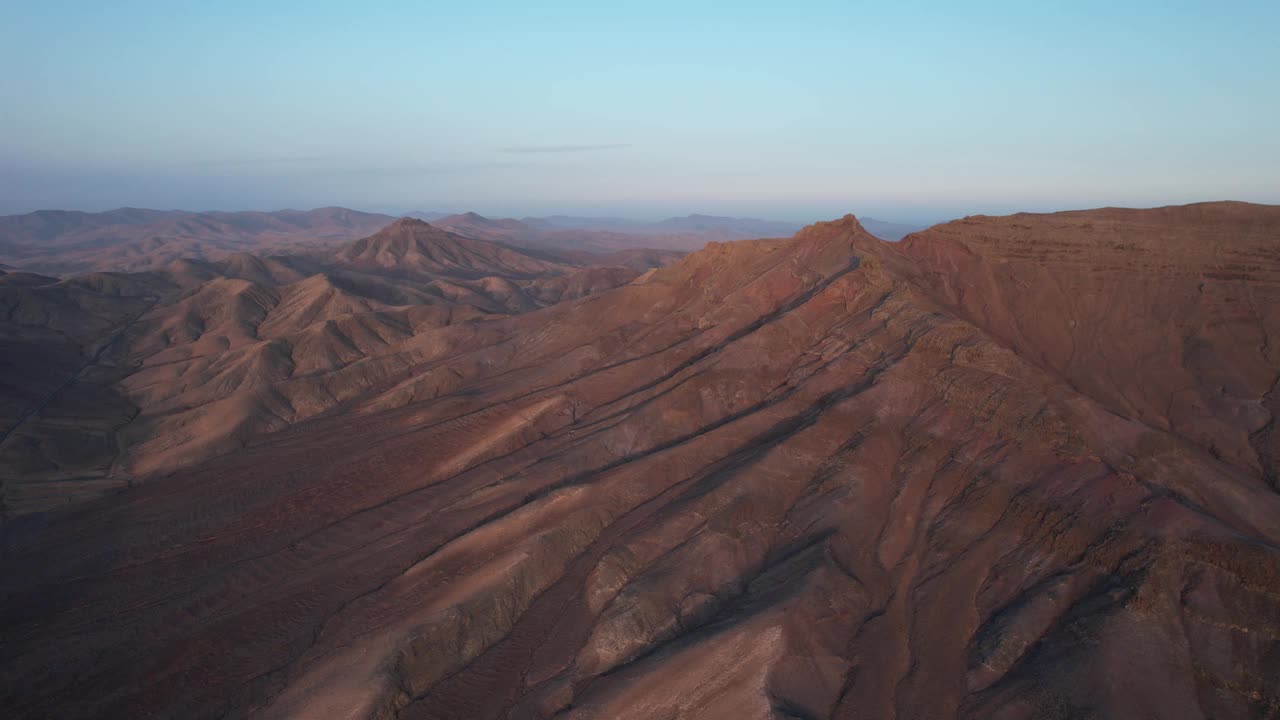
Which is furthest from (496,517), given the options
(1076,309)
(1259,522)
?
(1076,309)

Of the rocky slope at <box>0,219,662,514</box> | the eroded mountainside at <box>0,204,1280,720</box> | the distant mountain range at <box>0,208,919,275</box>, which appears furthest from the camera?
the distant mountain range at <box>0,208,919,275</box>

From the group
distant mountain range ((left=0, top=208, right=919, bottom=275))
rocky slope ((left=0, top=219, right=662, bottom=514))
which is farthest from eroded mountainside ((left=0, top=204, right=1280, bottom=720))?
distant mountain range ((left=0, top=208, right=919, bottom=275))

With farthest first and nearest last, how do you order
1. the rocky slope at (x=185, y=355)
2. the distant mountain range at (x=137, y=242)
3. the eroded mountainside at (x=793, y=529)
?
the distant mountain range at (x=137, y=242) < the rocky slope at (x=185, y=355) < the eroded mountainside at (x=793, y=529)

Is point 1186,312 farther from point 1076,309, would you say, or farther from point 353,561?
point 353,561

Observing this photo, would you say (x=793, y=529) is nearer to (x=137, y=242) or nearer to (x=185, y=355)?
(x=185, y=355)

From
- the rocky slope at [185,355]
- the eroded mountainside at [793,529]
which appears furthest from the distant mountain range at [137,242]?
the eroded mountainside at [793,529]

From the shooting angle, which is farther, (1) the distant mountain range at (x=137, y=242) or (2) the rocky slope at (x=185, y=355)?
(1) the distant mountain range at (x=137, y=242)

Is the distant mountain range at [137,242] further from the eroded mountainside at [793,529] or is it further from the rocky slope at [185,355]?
the eroded mountainside at [793,529]

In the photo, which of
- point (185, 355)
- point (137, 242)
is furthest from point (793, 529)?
point (137, 242)

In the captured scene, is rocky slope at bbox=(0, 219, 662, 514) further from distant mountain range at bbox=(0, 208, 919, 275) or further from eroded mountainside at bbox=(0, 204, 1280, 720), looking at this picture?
distant mountain range at bbox=(0, 208, 919, 275)
